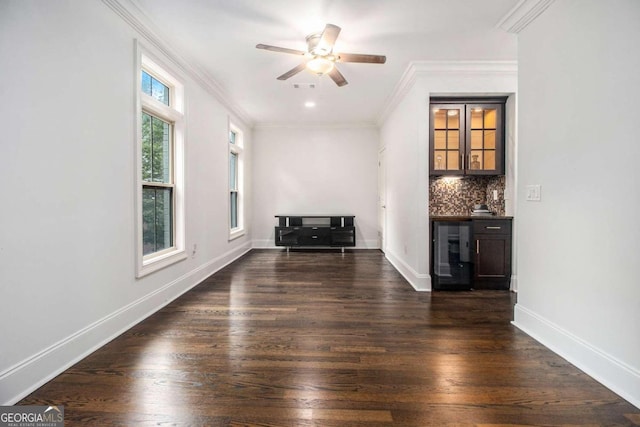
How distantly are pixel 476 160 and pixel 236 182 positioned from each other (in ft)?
13.5

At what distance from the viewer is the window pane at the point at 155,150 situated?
292 centimetres

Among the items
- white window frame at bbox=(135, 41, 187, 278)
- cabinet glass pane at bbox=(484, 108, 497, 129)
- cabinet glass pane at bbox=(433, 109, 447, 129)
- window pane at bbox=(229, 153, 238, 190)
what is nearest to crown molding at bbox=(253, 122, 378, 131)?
window pane at bbox=(229, 153, 238, 190)

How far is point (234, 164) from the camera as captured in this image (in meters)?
5.67

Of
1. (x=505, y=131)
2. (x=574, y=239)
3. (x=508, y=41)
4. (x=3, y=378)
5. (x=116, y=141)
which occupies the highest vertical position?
(x=508, y=41)

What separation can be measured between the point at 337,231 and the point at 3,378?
501 cm

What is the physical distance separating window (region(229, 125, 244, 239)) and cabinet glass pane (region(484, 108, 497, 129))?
3.99m

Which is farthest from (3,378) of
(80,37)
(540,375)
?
(540,375)

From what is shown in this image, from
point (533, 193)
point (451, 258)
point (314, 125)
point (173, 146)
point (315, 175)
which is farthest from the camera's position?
point (315, 175)

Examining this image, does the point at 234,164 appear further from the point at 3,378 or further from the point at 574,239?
the point at 574,239

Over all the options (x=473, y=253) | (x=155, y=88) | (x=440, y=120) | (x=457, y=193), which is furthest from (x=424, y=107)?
(x=155, y=88)

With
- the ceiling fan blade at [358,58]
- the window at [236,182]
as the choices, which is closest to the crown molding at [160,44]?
the window at [236,182]

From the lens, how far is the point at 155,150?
10.1 ft

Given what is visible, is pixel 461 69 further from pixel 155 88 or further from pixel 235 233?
pixel 235 233

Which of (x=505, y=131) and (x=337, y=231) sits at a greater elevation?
(x=505, y=131)
